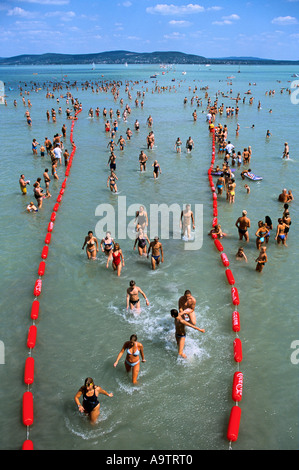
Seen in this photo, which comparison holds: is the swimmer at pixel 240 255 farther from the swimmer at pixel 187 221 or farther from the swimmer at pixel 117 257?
the swimmer at pixel 117 257

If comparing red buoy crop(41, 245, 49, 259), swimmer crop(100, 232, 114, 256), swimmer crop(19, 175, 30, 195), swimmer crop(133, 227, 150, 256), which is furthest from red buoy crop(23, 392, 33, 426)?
swimmer crop(19, 175, 30, 195)

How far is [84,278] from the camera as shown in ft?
38.8

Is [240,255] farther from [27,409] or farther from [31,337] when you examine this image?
[27,409]

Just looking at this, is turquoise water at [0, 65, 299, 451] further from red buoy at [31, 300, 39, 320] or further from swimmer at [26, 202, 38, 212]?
swimmer at [26, 202, 38, 212]

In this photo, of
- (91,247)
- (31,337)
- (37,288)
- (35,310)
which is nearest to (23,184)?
(91,247)

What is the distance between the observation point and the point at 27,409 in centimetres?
705

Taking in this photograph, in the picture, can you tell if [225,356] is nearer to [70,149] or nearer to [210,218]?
[210,218]

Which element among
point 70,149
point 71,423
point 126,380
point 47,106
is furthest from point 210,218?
point 47,106

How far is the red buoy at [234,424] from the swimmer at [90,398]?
2639 millimetres

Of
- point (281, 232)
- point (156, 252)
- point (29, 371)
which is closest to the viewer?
point (29, 371)

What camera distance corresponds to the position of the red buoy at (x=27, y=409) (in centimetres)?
691

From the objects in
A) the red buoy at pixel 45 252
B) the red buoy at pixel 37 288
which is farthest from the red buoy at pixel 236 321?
the red buoy at pixel 45 252

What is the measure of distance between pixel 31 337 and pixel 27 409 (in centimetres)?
225

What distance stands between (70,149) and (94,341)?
76.8 ft
